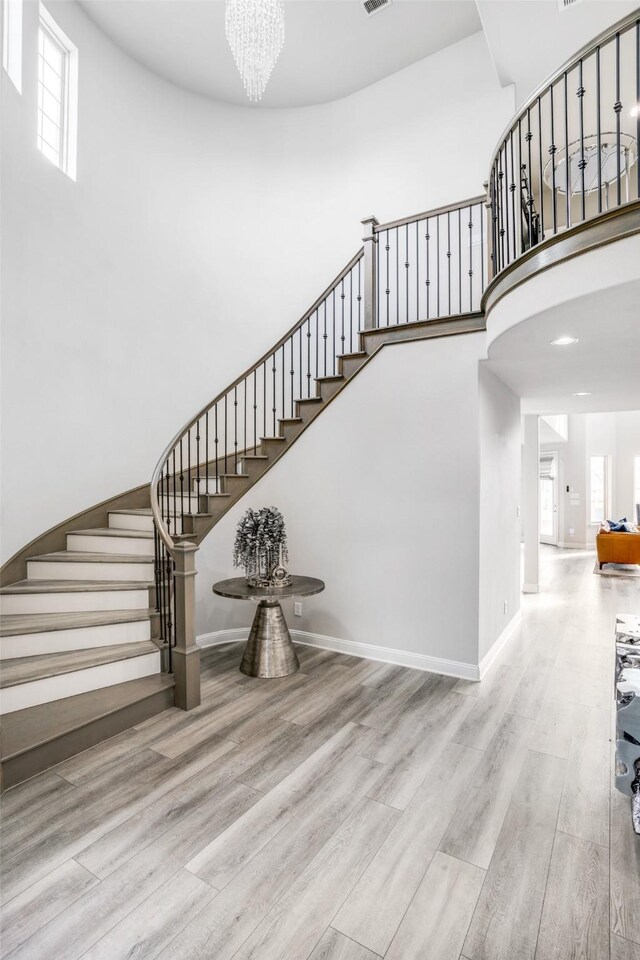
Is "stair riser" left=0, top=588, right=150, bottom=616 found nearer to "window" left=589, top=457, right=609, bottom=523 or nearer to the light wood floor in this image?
the light wood floor

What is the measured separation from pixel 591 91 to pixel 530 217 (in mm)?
1956

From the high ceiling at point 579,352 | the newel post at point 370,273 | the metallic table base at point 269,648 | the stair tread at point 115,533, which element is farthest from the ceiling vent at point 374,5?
the metallic table base at point 269,648

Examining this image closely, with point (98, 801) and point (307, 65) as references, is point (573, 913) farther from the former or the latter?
point (307, 65)

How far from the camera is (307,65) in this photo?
19.1 feet

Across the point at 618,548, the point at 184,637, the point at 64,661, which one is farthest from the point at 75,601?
the point at 618,548

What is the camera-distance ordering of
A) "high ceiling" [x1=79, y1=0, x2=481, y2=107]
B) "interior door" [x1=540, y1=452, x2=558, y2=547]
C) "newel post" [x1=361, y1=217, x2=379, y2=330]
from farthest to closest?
"interior door" [x1=540, y1=452, x2=558, y2=547], "high ceiling" [x1=79, y1=0, x2=481, y2=107], "newel post" [x1=361, y1=217, x2=379, y2=330]

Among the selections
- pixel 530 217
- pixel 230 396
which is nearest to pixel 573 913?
pixel 530 217

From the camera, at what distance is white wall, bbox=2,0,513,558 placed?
4129mm

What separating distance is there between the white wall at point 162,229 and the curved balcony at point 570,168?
104 cm

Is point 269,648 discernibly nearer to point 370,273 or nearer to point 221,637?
point 221,637

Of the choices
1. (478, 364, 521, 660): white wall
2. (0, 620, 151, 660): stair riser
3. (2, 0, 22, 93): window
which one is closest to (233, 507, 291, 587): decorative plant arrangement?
(0, 620, 151, 660): stair riser

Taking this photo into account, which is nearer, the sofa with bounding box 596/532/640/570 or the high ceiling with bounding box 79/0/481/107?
the high ceiling with bounding box 79/0/481/107

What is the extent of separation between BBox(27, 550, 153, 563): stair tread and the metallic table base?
990 mm

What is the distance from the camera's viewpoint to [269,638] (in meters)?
3.87
